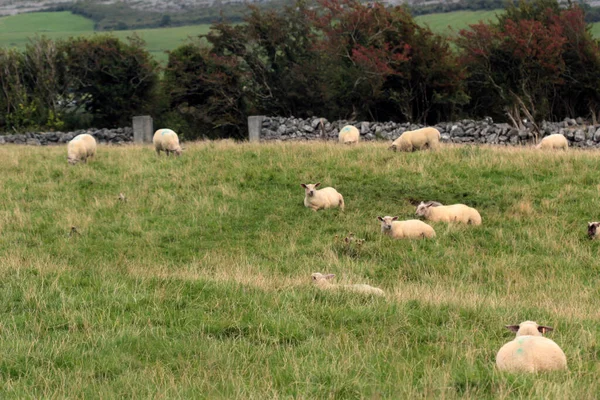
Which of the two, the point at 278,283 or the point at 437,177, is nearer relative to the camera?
the point at 278,283

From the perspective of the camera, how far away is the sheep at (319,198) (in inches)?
636

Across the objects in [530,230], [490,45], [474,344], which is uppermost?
[490,45]

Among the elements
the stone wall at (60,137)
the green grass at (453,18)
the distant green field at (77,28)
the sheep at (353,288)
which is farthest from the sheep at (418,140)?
the distant green field at (77,28)

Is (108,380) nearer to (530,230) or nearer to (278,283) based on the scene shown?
(278,283)

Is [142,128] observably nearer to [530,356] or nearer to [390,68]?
[390,68]

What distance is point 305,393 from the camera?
589 centimetres

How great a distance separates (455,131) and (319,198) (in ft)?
41.8

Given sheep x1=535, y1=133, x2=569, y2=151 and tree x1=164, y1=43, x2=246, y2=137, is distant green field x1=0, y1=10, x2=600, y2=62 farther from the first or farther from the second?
sheep x1=535, y1=133, x2=569, y2=151

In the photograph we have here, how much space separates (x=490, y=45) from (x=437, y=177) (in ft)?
50.5

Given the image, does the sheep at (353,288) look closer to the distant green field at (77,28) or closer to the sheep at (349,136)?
the sheep at (349,136)

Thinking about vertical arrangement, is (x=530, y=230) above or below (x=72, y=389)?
below

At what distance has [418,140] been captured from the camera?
2150cm

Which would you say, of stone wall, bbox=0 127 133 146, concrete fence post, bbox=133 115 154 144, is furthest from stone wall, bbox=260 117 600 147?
stone wall, bbox=0 127 133 146

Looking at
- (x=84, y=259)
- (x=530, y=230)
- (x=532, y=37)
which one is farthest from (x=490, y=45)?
(x=84, y=259)
